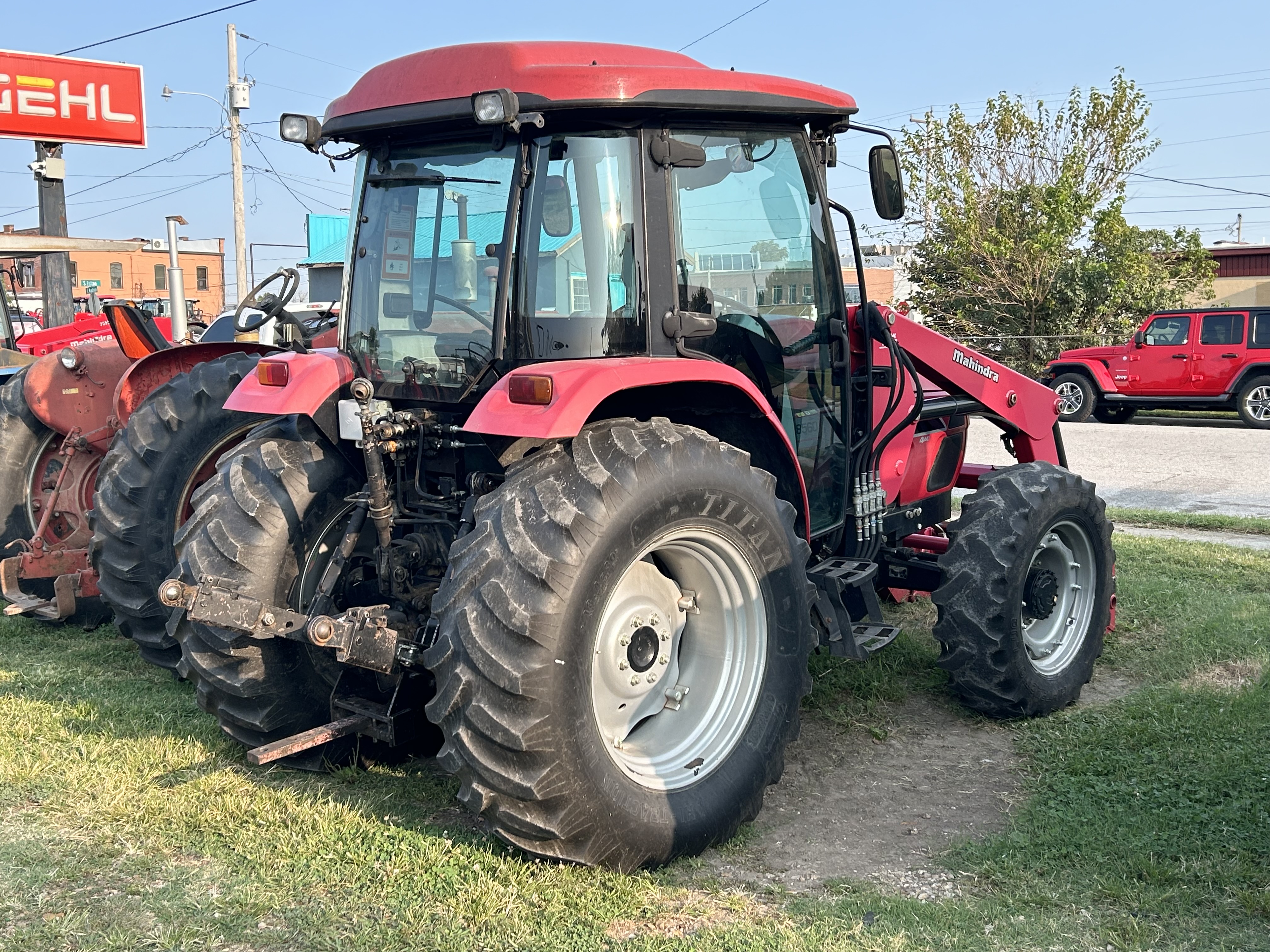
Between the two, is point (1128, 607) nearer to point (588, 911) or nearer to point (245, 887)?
point (588, 911)

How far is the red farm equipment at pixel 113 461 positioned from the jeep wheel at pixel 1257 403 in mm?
16632

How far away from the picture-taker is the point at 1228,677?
5.61 m

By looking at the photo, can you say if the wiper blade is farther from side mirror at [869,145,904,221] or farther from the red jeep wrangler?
the red jeep wrangler

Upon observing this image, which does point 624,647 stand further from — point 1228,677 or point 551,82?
point 1228,677

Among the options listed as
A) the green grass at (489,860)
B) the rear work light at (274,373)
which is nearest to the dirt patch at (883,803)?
the green grass at (489,860)

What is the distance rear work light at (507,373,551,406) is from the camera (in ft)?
11.5

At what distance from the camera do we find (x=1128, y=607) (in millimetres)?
6840

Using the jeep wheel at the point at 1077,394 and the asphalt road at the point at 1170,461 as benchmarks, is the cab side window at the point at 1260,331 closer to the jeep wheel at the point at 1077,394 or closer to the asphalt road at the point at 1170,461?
the asphalt road at the point at 1170,461

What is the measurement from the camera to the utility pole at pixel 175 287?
12930 mm

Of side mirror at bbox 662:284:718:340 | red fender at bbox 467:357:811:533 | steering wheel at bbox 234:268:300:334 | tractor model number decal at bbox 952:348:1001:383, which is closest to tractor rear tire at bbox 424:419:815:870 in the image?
red fender at bbox 467:357:811:533

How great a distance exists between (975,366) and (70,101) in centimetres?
1085

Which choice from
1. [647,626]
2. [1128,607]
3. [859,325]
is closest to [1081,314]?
[1128,607]

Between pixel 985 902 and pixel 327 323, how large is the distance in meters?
5.57

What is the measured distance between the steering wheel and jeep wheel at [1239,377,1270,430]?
16.9m
